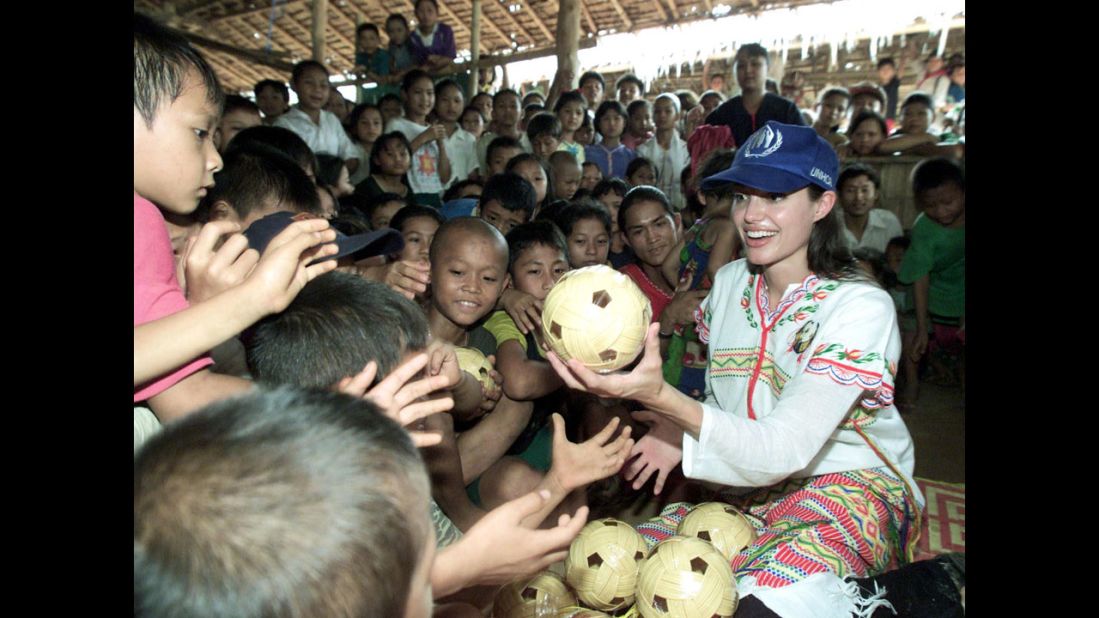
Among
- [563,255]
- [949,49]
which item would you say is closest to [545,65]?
[949,49]

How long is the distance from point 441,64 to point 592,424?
Result: 7518mm

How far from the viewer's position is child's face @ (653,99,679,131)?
319 inches

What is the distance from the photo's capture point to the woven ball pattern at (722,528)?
241cm

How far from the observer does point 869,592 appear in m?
2.08

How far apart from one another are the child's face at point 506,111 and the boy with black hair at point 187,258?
6.27 m

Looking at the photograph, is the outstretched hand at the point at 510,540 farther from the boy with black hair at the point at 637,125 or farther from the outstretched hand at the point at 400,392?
the boy with black hair at the point at 637,125

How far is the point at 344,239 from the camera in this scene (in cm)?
219

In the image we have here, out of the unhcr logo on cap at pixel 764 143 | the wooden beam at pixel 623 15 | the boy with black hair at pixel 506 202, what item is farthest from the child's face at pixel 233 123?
the wooden beam at pixel 623 15

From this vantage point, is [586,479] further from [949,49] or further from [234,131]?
[949,49]

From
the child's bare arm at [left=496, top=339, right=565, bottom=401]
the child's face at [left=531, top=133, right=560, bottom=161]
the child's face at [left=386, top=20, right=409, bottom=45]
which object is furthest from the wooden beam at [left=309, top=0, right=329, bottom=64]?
the child's bare arm at [left=496, top=339, right=565, bottom=401]

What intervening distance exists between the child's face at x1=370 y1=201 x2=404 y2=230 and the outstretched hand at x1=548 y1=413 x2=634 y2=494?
337 cm

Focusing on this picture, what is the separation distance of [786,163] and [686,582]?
4.86 feet

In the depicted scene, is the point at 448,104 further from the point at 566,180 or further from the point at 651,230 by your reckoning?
the point at 651,230

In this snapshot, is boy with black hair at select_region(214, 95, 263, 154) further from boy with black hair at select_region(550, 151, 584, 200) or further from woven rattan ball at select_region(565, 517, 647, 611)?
woven rattan ball at select_region(565, 517, 647, 611)
